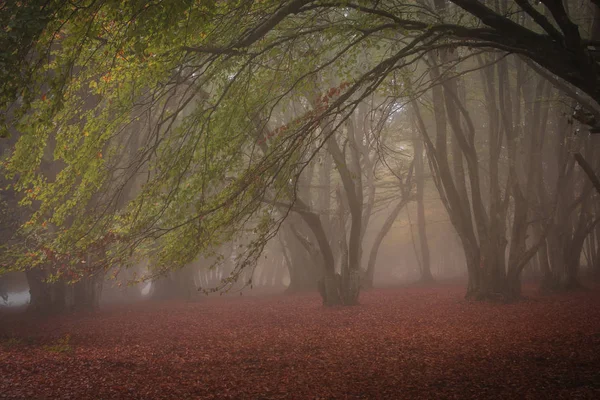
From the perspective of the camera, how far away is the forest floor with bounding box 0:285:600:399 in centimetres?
463

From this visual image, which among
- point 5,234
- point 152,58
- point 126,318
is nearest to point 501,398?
point 152,58

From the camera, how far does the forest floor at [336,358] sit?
463 centimetres

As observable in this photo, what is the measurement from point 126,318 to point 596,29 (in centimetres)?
1545

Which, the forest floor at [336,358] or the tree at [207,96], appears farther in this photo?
the tree at [207,96]

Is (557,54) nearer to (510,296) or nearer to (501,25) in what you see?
(501,25)

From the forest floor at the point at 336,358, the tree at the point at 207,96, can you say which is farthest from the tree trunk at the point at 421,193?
the tree at the point at 207,96

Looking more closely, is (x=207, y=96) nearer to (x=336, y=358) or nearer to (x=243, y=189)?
(x=243, y=189)

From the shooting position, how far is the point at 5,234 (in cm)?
1667

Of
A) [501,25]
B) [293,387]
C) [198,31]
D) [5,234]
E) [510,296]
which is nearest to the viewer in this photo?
[293,387]

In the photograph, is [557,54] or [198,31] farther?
[198,31]

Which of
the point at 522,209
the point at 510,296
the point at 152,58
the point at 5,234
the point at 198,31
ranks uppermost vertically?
the point at 198,31

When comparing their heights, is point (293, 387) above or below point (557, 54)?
below

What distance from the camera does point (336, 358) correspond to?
6246 mm

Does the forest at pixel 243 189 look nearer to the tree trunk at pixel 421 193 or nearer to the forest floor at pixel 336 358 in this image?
the forest floor at pixel 336 358
